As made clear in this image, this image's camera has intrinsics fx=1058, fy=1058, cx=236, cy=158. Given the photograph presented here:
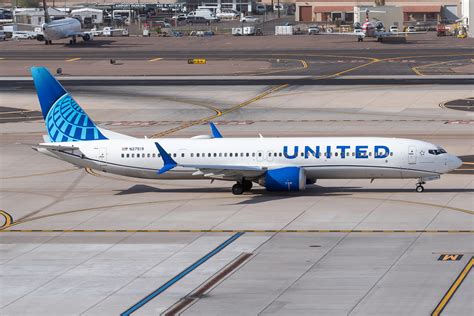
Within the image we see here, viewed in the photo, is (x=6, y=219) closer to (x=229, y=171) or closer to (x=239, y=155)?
(x=229, y=171)

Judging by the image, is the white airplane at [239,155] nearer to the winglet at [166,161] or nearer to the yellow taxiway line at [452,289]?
the winglet at [166,161]

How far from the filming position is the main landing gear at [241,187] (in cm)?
7494

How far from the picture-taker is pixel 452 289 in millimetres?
49031

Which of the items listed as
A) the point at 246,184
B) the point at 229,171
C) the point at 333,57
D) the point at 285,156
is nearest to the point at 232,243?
the point at 229,171

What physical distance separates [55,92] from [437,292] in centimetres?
3782

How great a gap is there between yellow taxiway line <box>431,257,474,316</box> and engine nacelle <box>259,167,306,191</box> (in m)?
19.7

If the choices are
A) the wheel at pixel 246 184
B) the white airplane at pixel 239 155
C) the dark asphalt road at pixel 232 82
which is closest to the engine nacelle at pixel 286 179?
the white airplane at pixel 239 155

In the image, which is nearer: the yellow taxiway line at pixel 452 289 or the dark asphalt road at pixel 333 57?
the yellow taxiway line at pixel 452 289

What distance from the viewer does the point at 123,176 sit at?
82312mm

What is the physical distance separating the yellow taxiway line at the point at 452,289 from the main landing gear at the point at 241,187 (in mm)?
23323

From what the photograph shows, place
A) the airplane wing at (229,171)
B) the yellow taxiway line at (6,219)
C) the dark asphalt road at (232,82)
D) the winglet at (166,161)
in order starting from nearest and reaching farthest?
the yellow taxiway line at (6,219) → the winglet at (166,161) → the airplane wing at (229,171) → the dark asphalt road at (232,82)

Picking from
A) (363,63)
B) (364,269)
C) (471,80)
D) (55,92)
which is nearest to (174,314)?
(364,269)

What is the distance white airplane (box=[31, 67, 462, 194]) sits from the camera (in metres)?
72.5

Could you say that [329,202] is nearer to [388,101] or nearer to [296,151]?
[296,151]
